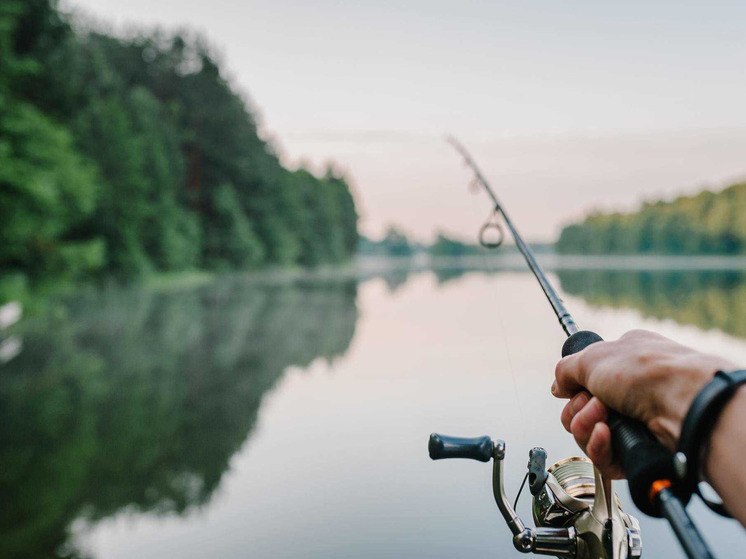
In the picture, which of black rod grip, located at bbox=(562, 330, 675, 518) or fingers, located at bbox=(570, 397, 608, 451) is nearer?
black rod grip, located at bbox=(562, 330, 675, 518)

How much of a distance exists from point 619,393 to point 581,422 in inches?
5.3

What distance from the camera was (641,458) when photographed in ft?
3.21

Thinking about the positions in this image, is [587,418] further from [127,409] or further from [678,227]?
[678,227]

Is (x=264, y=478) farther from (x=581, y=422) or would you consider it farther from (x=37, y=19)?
(x=37, y=19)

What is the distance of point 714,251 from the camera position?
342ft

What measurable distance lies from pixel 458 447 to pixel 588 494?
0.41 m

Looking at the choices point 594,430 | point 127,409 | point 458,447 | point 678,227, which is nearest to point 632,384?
point 594,430

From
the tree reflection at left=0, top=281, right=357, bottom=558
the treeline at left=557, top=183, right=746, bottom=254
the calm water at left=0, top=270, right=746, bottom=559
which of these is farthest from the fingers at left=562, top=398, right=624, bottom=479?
the treeline at left=557, top=183, right=746, bottom=254

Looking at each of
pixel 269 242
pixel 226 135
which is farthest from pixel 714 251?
pixel 226 135

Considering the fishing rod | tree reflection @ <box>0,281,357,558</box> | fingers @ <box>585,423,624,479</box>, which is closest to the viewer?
the fishing rod

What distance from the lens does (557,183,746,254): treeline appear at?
95.6 metres

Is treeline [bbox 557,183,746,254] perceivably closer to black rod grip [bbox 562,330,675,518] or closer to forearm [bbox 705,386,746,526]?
black rod grip [bbox 562,330,675,518]

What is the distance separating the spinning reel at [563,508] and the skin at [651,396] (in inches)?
10.1

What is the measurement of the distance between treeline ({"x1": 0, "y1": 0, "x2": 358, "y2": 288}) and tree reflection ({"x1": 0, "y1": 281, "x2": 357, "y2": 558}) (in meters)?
5.30
